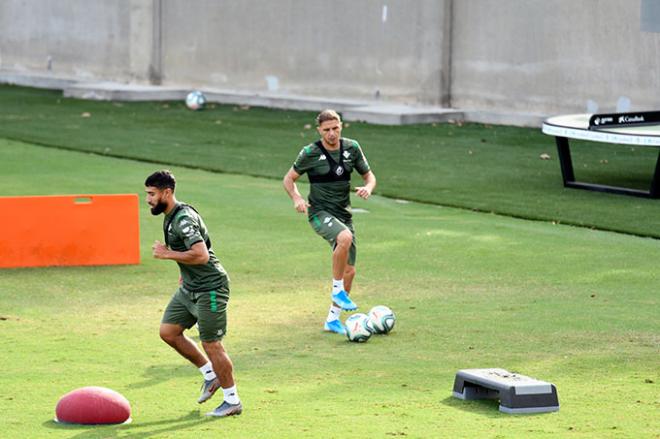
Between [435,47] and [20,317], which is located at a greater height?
[435,47]

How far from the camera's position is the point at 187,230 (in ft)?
31.3

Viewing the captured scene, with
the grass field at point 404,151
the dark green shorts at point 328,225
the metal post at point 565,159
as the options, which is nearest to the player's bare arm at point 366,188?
the dark green shorts at point 328,225

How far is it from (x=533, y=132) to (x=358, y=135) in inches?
142

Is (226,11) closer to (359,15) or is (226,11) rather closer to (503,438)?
(359,15)

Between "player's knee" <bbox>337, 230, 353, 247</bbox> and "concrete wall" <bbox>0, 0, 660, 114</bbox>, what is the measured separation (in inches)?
585

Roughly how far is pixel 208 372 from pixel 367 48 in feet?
78.5

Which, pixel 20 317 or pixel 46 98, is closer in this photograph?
pixel 20 317

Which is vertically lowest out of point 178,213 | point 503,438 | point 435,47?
point 503,438

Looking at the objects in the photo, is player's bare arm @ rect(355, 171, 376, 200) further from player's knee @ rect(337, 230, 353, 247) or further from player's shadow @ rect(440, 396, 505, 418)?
player's shadow @ rect(440, 396, 505, 418)

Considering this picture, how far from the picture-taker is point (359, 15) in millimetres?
33344

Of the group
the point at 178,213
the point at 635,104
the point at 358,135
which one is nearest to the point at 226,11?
the point at 358,135

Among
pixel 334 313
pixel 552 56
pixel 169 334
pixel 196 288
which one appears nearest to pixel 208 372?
pixel 169 334

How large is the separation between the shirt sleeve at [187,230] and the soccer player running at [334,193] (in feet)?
9.51

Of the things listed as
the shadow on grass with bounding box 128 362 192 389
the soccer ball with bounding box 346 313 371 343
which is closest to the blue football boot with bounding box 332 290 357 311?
the soccer ball with bounding box 346 313 371 343
